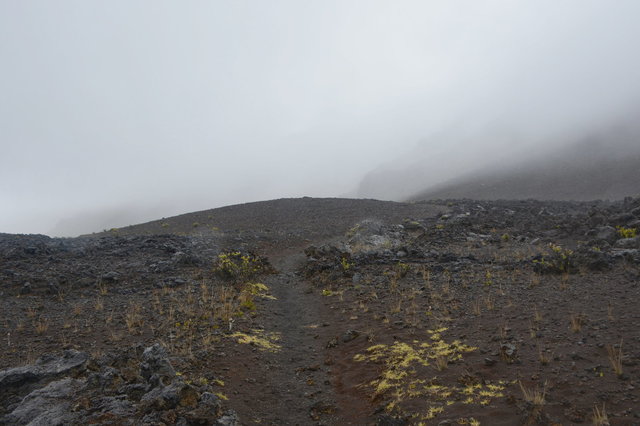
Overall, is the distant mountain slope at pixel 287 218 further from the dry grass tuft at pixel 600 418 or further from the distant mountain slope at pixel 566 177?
the distant mountain slope at pixel 566 177

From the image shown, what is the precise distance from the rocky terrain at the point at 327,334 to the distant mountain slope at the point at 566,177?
46867mm

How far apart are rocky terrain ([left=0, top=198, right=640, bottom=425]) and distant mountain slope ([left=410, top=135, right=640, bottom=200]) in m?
46.9

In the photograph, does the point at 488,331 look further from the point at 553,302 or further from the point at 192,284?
the point at 192,284

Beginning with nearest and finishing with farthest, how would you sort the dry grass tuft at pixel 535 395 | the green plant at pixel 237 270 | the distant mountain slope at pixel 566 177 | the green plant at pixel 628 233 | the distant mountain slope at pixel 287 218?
the dry grass tuft at pixel 535 395 → the green plant at pixel 628 233 → the green plant at pixel 237 270 → the distant mountain slope at pixel 287 218 → the distant mountain slope at pixel 566 177

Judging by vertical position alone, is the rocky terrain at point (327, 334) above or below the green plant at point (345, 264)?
below

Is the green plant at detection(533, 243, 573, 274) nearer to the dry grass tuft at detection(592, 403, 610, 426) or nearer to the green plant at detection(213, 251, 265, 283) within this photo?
the dry grass tuft at detection(592, 403, 610, 426)

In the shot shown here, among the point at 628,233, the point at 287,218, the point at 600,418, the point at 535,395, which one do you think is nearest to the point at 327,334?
the point at 535,395

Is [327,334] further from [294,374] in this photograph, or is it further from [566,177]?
[566,177]

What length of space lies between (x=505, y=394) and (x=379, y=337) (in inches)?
161

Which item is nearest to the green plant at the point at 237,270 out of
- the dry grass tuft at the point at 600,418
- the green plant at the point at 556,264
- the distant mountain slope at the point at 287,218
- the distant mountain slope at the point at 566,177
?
the distant mountain slope at the point at 287,218

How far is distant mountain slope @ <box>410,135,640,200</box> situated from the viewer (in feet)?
200

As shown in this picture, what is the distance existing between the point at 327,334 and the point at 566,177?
73.0m

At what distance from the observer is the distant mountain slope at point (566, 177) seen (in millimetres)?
60812

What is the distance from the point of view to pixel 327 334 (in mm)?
11352
